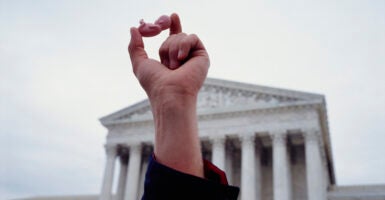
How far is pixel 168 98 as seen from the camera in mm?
1686

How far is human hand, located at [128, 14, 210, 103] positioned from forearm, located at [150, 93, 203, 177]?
1.4 inches

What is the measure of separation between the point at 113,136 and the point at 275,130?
14.0 metres

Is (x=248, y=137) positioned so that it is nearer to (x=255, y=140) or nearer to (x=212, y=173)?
(x=255, y=140)

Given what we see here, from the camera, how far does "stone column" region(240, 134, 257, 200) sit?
2583cm

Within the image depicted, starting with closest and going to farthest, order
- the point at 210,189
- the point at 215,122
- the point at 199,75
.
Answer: the point at 210,189 → the point at 199,75 → the point at 215,122

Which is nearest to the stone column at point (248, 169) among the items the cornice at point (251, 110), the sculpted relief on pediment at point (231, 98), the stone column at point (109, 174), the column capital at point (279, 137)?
the column capital at point (279, 137)

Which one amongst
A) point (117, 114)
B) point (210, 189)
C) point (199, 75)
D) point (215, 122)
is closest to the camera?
point (210, 189)

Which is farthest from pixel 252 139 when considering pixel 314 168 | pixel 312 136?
pixel 314 168

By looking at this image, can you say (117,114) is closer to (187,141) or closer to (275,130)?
(275,130)

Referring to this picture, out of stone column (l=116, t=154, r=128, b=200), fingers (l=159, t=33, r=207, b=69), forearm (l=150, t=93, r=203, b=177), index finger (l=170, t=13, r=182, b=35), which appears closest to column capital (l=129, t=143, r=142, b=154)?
stone column (l=116, t=154, r=128, b=200)

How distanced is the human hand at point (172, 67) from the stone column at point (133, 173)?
29.3 meters

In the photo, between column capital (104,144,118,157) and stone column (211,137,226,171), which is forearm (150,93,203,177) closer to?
stone column (211,137,226,171)

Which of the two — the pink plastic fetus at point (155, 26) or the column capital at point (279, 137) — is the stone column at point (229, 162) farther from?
the pink plastic fetus at point (155, 26)

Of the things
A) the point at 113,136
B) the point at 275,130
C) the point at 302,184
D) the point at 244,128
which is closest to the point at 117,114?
the point at 113,136
